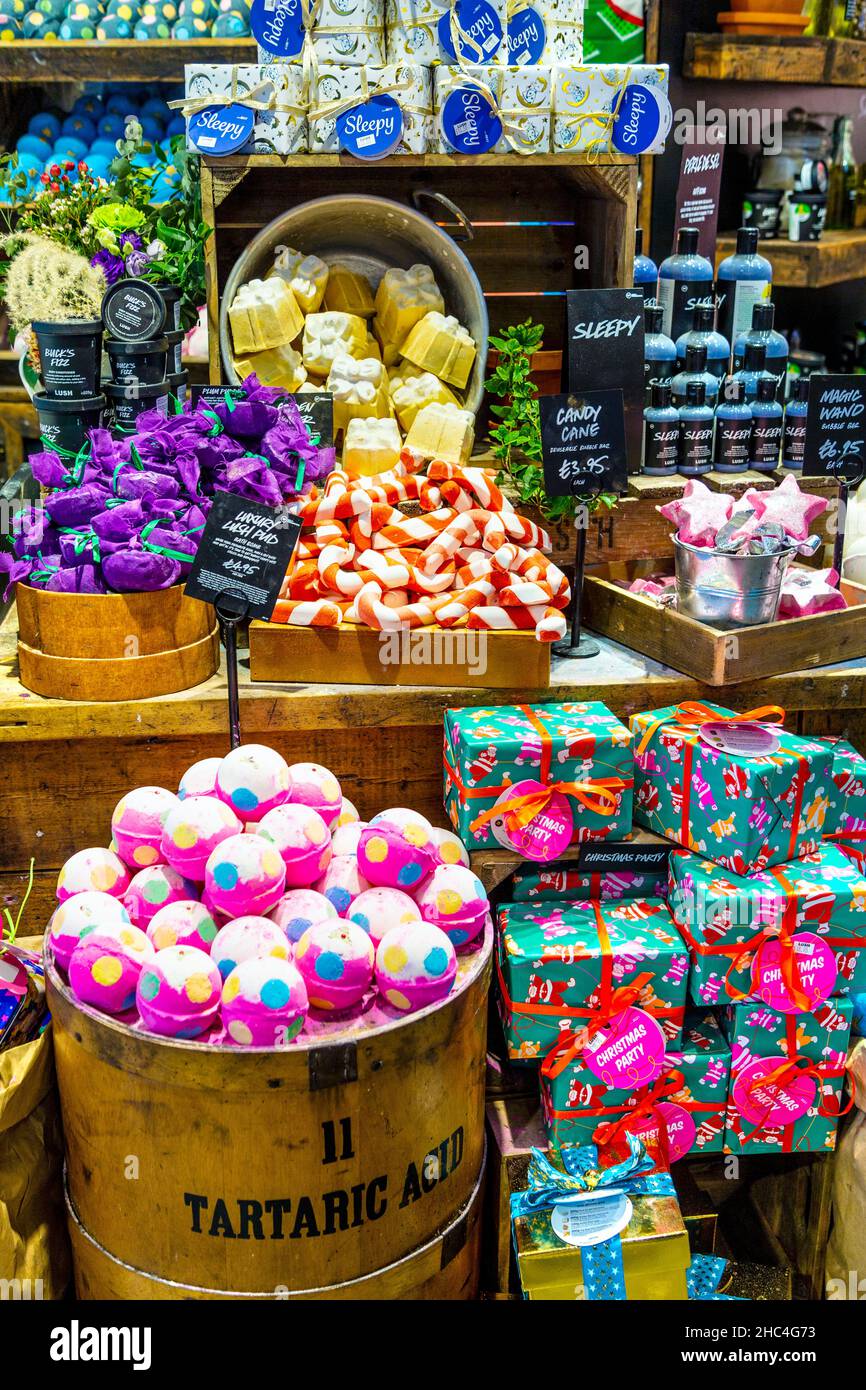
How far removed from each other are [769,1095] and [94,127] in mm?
4743

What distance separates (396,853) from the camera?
6.31 feet

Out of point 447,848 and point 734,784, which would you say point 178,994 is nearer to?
point 447,848

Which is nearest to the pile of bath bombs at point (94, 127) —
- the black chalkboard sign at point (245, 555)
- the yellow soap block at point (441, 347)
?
the yellow soap block at point (441, 347)

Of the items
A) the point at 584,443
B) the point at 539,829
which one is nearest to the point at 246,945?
the point at 539,829

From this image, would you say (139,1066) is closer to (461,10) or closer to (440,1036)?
(440,1036)

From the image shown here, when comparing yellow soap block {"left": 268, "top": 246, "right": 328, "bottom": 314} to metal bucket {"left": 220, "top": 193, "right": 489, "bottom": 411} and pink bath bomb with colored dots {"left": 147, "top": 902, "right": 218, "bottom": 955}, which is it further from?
pink bath bomb with colored dots {"left": 147, "top": 902, "right": 218, "bottom": 955}

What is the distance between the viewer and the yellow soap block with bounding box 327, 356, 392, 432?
3049 millimetres

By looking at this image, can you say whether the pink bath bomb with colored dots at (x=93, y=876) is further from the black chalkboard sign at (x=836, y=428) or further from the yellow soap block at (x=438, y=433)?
the black chalkboard sign at (x=836, y=428)

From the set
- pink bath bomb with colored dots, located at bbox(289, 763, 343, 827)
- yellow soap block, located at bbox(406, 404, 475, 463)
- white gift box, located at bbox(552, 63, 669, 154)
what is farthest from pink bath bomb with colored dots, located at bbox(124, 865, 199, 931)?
white gift box, located at bbox(552, 63, 669, 154)

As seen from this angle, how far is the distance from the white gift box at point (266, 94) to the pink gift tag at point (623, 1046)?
6.69 ft

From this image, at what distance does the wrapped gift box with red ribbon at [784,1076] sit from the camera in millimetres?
2184

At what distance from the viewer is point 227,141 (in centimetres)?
289
